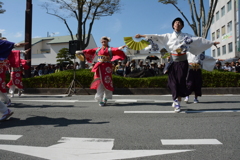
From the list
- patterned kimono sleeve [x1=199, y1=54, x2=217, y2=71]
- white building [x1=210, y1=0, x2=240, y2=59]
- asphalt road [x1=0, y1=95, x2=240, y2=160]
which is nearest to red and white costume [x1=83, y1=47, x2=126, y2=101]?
asphalt road [x1=0, y1=95, x2=240, y2=160]

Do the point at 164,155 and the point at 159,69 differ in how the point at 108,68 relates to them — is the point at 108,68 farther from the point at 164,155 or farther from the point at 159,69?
the point at 159,69

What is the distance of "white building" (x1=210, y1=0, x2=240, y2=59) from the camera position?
33.0m

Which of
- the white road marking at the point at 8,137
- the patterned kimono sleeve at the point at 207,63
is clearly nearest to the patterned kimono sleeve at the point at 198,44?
the patterned kimono sleeve at the point at 207,63

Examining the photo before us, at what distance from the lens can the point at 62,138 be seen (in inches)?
142

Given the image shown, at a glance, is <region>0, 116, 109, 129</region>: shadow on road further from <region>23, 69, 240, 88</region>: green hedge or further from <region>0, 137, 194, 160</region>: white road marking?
<region>23, 69, 240, 88</region>: green hedge

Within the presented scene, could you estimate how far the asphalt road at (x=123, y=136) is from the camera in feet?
9.48

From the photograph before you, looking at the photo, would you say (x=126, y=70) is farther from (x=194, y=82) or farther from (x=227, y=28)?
(x=227, y=28)

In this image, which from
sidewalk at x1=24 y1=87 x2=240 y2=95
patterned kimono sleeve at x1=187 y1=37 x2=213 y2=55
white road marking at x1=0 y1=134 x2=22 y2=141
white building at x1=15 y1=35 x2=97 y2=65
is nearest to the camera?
white road marking at x1=0 y1=134 x2=22 y2=141

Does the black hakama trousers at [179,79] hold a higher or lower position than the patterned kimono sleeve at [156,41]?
lower

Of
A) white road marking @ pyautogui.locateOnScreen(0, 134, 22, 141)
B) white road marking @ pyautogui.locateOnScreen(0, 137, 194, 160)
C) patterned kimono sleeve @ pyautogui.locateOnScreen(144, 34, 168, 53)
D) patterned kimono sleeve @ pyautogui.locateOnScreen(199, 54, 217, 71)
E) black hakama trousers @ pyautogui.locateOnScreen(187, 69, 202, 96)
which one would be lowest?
white road marking @ pyautogui.locateOnScreen(0, 137, 194, 160)

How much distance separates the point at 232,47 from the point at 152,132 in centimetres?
3470

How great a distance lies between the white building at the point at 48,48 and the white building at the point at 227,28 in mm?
25790

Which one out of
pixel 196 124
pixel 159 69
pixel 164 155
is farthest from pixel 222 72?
pixel 164 155

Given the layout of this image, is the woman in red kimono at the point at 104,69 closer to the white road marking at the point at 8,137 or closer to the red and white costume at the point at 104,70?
the red and white costume at the point at 104,70
